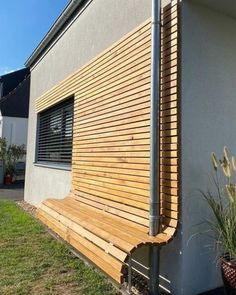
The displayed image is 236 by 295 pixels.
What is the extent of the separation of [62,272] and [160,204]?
1540 mm

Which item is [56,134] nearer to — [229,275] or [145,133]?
[145,133]

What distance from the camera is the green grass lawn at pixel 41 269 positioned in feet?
11.6

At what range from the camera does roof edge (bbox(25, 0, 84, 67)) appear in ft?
21.6

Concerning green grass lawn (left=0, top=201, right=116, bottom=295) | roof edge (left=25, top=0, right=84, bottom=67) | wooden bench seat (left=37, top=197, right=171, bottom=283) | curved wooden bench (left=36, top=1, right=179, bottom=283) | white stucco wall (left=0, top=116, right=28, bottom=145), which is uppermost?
roof edge (left=25, top=0, right=84, bottom=67)

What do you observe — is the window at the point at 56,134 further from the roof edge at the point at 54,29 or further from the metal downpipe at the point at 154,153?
the metal downpipe at the point at 154,153

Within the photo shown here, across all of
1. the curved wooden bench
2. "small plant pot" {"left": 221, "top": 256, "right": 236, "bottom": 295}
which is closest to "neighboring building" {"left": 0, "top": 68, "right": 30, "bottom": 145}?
the curved wooden bench

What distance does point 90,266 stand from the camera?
4281mm

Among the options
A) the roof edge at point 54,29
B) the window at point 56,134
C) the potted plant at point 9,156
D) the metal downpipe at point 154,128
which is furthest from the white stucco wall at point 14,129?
the metal downpipe at point 154,128

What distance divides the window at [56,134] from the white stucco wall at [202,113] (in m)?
3.71

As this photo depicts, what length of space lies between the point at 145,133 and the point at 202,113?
70cm

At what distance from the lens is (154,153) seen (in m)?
3.50

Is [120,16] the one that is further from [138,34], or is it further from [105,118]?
[105,118]

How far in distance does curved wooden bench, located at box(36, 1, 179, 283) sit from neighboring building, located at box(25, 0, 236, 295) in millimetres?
12

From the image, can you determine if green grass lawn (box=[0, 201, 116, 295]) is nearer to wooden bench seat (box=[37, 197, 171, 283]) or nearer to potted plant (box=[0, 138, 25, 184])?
wooden bench seat (box=[37, 197, 171, 283])
